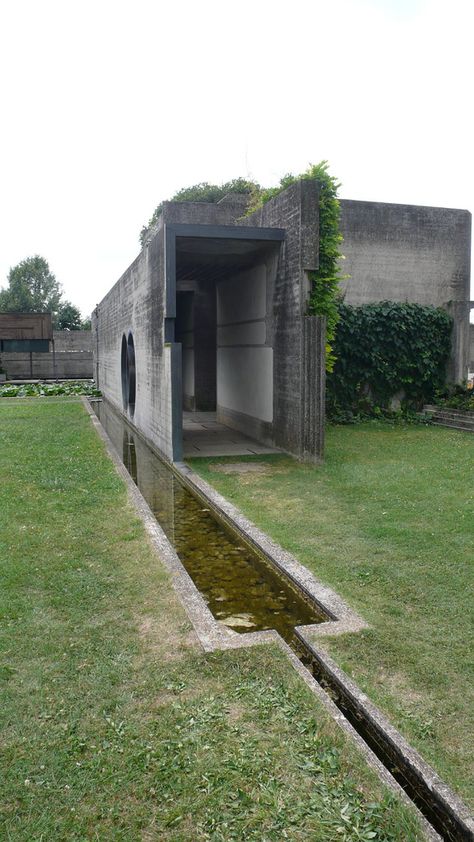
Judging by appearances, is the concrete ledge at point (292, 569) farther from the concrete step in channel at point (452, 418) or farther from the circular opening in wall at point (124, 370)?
the circular opening in wall at point (124, 370)

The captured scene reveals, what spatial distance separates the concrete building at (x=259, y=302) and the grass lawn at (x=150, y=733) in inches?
206

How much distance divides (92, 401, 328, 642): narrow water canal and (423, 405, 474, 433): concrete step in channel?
7001 millimetres

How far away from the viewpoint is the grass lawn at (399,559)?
3.02m

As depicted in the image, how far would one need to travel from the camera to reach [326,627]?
12.7 ft

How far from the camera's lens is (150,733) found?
279cm

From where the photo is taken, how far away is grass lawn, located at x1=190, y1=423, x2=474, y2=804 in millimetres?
3016

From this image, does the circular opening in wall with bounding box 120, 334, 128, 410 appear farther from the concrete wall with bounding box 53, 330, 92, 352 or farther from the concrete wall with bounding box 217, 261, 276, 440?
the concrete wall with bounding box 53, 330, 92, 352

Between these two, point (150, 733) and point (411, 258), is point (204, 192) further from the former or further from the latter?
point (150, 733)

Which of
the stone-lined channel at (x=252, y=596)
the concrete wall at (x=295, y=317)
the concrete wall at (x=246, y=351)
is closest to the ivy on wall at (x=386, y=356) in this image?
the concrete wall at (x=246, y=351)

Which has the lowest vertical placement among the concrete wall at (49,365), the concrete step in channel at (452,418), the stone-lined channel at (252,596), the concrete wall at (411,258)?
the stone-lined channel at (252,596)

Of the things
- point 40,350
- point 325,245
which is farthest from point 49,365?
point 325,245

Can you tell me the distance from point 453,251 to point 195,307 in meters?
6.16

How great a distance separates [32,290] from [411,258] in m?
58.5

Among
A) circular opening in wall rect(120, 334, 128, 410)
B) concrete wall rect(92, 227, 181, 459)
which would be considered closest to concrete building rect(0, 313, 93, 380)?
concrete wall rect(92, 227, 181, 459)
